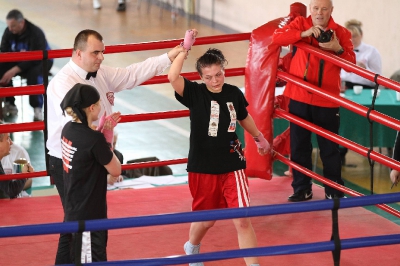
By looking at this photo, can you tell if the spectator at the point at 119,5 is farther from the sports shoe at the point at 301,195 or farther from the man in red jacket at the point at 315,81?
the sports shoe at the point at 301,195

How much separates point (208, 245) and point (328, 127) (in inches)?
51.7

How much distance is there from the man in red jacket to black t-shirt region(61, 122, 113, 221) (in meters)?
2.01

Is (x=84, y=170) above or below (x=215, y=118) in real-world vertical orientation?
below

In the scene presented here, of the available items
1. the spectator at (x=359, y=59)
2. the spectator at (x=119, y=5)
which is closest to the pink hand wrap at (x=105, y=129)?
the spectator at (x=359, y=59)

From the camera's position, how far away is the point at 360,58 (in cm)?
1029

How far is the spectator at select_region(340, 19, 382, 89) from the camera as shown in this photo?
9992 millimetres

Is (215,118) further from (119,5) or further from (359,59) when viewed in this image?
(119,5)

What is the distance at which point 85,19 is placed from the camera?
17438 mm

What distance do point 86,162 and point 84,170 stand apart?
5 centimetres

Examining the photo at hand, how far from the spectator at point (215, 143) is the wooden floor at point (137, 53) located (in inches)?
160

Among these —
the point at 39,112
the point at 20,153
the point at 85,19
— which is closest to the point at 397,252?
the point at 20,153

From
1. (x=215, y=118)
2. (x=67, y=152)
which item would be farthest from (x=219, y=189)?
(x=67, y=152)

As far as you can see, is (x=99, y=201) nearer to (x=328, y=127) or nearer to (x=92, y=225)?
(x=92, y=225)

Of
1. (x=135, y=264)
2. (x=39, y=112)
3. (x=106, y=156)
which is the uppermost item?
(x=106, y=156)
